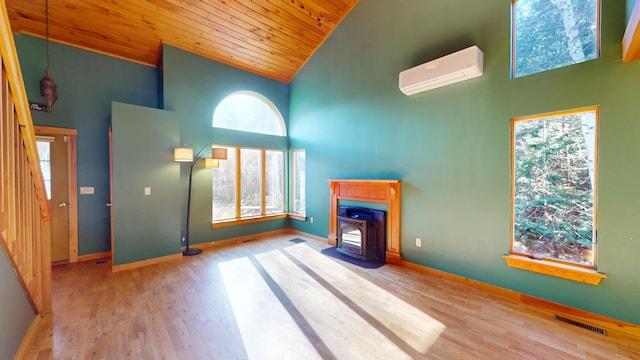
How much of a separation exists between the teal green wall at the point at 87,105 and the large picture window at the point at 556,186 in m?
5.91

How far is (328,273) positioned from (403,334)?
4.67 ft

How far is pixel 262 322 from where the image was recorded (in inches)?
90.1

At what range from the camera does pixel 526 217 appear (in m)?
2.74

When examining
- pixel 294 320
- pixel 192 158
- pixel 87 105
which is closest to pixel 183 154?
pixel 192 158

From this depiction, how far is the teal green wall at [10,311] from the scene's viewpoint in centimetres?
162

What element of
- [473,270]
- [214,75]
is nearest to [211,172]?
[214,75]

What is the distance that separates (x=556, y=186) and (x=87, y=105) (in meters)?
6.48

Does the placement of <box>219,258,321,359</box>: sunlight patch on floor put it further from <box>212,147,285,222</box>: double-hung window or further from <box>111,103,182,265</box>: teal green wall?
<box>212,147,285,222</box>: double-hung window

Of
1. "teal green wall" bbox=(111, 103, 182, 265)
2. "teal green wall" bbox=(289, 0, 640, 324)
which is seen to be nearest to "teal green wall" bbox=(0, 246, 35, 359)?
"teal green wall" bbox=(111, 103, 182, 265)

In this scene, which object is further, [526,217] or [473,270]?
[473,270]

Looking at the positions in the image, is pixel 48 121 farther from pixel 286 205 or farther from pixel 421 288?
pixel 421 288

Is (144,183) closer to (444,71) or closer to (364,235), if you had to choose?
(364,235)

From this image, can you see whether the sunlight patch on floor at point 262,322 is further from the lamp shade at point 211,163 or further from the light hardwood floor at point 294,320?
the lamp shade at point 211,163

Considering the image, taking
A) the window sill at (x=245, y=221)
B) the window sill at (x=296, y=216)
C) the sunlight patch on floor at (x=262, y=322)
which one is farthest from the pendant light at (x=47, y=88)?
the window sill at (x=296, y=216)
